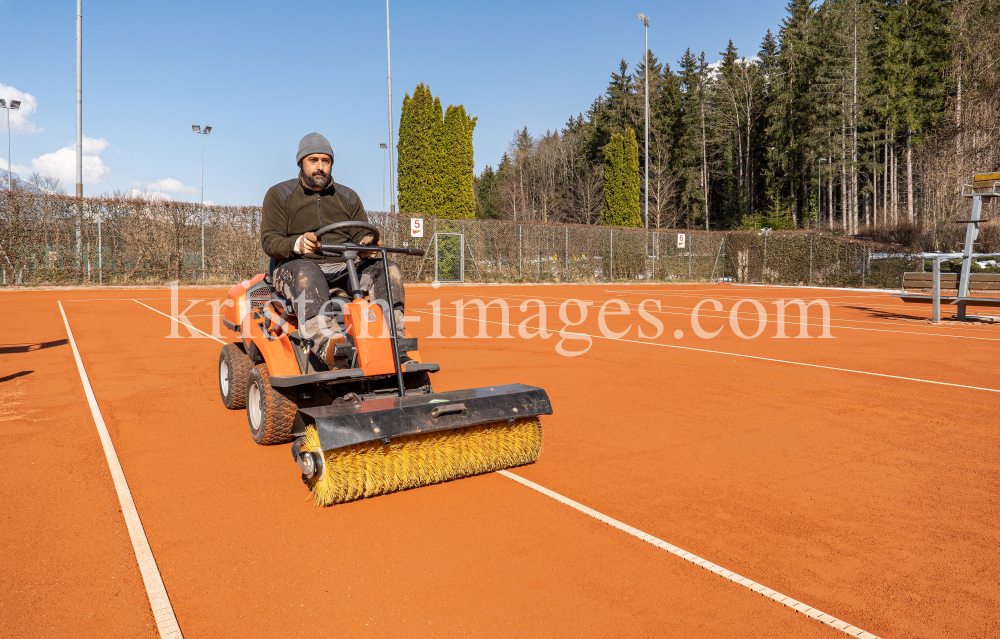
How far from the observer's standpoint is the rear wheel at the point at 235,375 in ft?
16.7

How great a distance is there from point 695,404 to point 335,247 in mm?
3609

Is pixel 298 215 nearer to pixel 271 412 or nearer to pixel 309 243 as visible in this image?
pixel 309 243

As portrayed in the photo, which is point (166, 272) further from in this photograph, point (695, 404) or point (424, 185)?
point (695, 404)

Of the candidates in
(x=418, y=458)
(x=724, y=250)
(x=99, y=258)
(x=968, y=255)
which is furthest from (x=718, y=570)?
(x=724, y=250)

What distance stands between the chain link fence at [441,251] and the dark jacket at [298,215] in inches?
819

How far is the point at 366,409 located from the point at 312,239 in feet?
4.42

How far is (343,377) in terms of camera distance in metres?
3.70

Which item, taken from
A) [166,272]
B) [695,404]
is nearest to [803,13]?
[166,272]

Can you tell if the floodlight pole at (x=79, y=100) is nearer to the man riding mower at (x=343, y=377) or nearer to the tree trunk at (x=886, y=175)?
the man riding mower at (x=343, y=377)

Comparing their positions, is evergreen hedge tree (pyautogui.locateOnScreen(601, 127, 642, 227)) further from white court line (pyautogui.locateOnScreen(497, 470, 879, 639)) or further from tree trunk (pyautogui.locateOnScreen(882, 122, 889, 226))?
white court line (pyautogui.locateOnScreen(497, 470, 879, 639))

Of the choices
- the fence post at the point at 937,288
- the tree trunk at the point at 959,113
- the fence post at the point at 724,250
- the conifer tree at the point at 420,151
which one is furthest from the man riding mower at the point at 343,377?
the tree trunk at the point at 959,113

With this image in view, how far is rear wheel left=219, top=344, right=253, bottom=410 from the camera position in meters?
5.08

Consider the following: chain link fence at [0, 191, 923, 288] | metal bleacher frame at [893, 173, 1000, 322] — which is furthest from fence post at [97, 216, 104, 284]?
metal bleacher frame at [893, 173, 1000, 322]

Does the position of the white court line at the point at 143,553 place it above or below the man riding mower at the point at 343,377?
below
